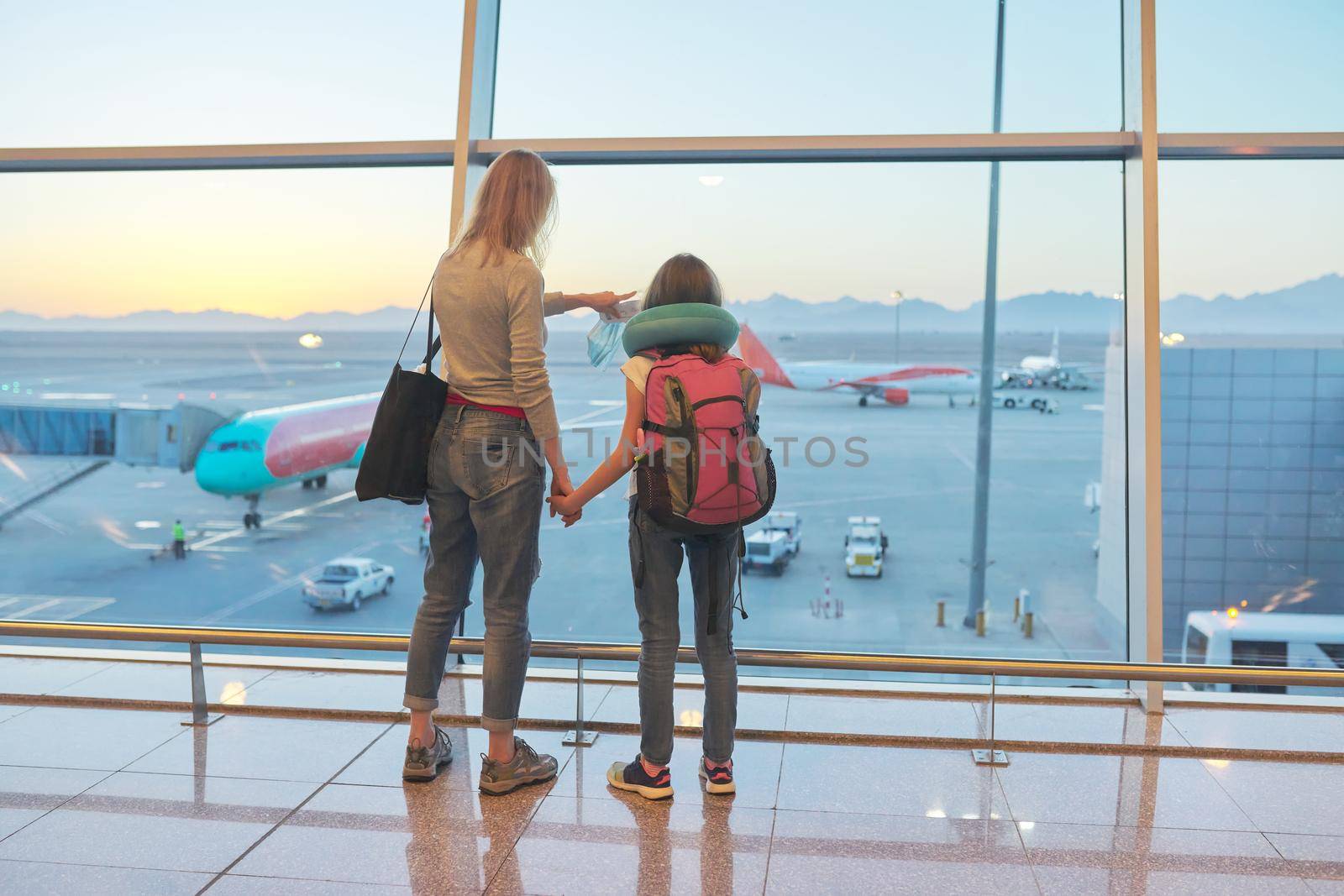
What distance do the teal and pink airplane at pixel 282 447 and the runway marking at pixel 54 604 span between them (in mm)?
673

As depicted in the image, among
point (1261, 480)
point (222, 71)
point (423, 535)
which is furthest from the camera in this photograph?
point (423, 535)

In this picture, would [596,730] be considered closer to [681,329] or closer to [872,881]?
[872,881]

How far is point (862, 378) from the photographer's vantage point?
337 centimetres

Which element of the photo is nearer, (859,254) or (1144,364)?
(1144,364)

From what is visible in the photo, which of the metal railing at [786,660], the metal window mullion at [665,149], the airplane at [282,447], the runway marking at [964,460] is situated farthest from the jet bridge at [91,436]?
the runway marking at [964,460]

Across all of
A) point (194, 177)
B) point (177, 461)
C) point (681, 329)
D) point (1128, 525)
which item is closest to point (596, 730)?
point (681, 329)

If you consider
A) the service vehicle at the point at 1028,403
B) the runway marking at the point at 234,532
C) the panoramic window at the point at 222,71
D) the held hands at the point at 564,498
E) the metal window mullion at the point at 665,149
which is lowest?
the runway marking at the point at 234,532

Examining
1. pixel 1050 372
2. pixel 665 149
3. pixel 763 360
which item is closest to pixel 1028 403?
pixel 1050 372

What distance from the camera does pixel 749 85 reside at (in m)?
3.28

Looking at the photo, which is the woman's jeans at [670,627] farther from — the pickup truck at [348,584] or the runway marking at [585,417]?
the pickup truck at [348,584]

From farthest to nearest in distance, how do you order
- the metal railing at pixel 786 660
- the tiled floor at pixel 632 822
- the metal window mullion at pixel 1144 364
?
the metal window mullion at pixel 1144 364 → the metal railing at pixel 786 660 → the tiled floor at pixel 632 822

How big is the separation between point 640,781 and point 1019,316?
204 centimetres

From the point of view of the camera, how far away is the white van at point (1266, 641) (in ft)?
9.96

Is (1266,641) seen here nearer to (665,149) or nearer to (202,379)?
(665,149)
